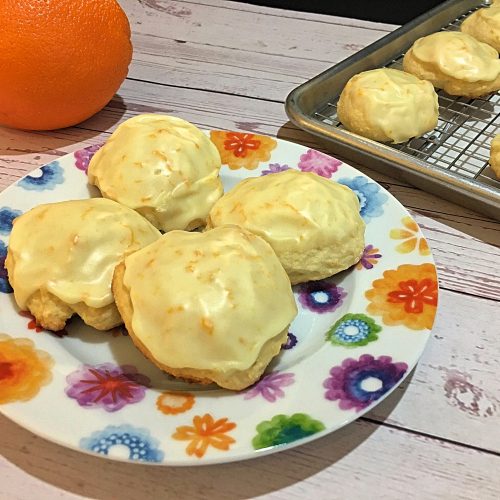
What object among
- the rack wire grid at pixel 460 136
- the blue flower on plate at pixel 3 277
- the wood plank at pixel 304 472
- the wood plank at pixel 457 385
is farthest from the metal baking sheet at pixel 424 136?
the blue flower on plate at pixel 3 277

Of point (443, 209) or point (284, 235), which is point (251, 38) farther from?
point (284, 235)

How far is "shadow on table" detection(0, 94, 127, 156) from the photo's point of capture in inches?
47.6

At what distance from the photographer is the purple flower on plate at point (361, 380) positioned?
2.20 feet

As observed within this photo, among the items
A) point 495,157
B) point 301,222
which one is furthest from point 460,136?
point 301,222

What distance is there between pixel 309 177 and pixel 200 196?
6.2 inches

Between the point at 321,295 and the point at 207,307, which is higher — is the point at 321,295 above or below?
below

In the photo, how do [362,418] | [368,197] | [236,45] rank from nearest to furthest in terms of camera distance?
[362,418] < [368,197] < [236,45]

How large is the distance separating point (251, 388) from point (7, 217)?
0.44 metres

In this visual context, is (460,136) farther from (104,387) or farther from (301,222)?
(104,387)

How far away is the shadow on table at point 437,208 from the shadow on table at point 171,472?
461 mm

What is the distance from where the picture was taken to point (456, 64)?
4.11 feet

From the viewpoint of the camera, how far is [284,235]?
2.76 ft

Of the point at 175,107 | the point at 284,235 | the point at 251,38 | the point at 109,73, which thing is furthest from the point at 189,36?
the point at 284,235

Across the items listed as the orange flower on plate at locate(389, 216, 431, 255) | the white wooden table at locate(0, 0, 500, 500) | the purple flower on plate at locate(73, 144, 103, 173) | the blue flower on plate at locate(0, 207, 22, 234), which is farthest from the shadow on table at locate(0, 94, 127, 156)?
the orange flower on plate at locate(389, 216, 431, 255)
